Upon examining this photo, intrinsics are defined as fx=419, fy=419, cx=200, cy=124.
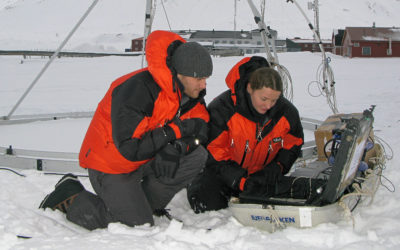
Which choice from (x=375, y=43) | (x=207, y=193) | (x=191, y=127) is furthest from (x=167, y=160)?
(x=375, y=43)

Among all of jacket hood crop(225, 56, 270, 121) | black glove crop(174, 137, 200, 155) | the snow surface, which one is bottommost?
the snow surface

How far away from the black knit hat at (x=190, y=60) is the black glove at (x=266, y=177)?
675mm

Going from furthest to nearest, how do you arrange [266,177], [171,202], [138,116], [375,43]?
1. [375,43]
2. [171,202]
3. [266,177]
4. [138,116]

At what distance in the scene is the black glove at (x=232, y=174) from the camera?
243 centimetres

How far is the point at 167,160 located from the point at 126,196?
28 centimetres

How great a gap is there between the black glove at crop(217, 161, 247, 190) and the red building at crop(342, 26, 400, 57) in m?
23.2

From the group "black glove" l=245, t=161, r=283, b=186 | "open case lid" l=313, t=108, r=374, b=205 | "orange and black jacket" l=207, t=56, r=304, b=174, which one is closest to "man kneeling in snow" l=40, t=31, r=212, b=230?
"orange and black jacket" l=207, t=56, r=304, b=174

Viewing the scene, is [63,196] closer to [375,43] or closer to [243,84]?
[243,84]

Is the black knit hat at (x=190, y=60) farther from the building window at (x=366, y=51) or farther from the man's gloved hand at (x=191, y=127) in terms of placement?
the building window at (x=366, y=51)

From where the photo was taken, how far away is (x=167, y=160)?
2125mm

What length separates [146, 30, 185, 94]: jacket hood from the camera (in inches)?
81.8

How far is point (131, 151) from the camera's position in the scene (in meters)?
2.06

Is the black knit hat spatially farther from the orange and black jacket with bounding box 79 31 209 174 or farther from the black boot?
the black boot

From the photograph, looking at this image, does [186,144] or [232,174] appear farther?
[232,174]
